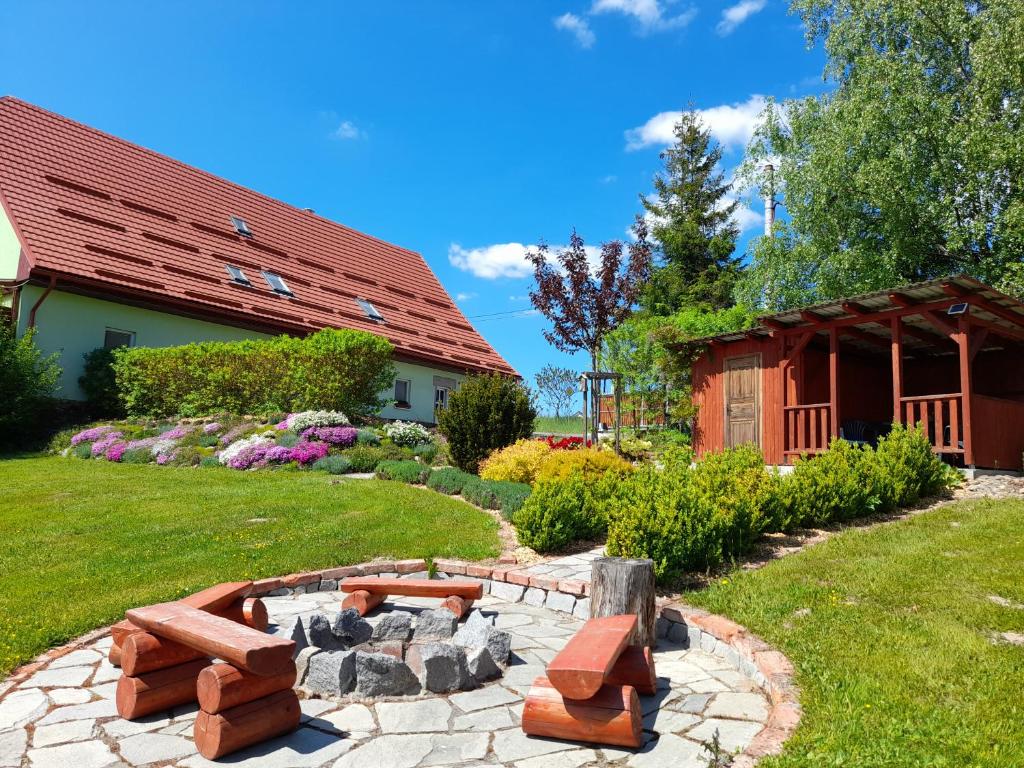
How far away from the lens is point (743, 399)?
14.4m

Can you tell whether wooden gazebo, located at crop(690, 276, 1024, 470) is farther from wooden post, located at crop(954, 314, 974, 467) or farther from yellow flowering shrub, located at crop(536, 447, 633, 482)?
yellow flowering shrub, located at crop(536, 447, 633, 482)

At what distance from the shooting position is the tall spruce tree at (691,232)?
28781 mm

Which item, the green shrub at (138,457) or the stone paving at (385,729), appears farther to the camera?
the green shrub at (138,457)

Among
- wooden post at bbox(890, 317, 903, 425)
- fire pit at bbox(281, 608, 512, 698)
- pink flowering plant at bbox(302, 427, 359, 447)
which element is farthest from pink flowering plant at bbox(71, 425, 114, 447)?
wooden post at bbox(890, 317, 903, 425)

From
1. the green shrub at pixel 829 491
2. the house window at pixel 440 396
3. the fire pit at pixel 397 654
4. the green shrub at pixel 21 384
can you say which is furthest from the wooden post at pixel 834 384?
the green shrub at pixel 21 384

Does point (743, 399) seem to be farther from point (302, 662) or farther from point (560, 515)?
point (302, 662)

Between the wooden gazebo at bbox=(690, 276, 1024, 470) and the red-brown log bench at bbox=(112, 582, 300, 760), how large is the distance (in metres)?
10.1

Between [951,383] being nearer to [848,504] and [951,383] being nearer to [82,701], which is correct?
[848,504]

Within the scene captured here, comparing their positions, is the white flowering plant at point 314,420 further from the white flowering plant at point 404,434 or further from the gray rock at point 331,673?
the gray rock at point 331,673

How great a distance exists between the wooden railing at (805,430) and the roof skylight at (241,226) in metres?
17.4

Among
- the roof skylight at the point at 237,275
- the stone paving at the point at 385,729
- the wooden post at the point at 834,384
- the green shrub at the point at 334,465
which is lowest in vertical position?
the stone paving at the point at 385,729

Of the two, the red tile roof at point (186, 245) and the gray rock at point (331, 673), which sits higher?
the red tile roof at point (186, 245)

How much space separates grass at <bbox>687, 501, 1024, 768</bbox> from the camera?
120 inches

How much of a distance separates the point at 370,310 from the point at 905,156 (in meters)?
16.1
